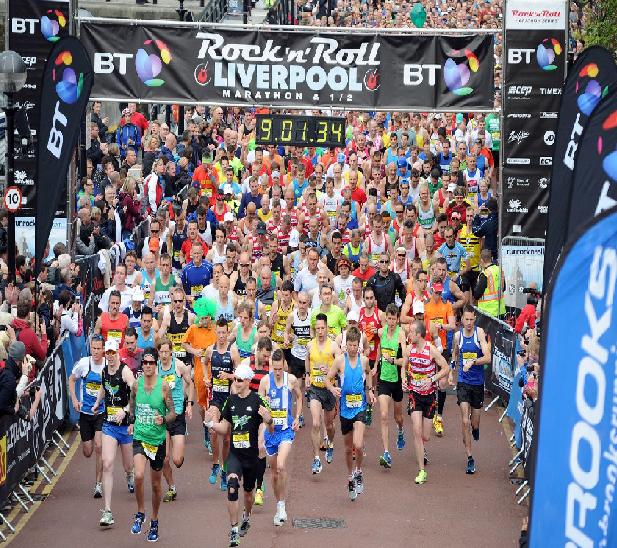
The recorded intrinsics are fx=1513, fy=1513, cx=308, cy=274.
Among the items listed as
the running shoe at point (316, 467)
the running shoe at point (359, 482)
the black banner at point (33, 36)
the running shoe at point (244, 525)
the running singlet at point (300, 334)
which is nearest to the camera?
the running shoe at point (244, 525)

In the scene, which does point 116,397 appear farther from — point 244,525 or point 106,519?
point 244,525

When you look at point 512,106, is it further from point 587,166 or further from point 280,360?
point 587,166

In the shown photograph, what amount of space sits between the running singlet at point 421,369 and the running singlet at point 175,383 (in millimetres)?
→ 3058

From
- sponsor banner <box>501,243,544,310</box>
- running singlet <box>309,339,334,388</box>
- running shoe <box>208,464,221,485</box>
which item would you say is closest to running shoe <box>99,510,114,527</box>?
running shoe <box>208,464,221,485</box>

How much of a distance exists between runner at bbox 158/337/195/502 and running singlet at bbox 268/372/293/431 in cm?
91

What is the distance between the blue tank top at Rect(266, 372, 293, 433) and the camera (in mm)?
15781

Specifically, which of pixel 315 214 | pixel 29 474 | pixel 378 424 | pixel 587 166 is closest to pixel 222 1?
pixel 315 214

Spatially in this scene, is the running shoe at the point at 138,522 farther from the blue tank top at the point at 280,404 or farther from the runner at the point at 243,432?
the blue tank top at the point at 280,404

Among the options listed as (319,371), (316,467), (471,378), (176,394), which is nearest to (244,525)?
(176,394)

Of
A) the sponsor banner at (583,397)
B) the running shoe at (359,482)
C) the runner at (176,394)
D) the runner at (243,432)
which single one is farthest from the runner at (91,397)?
the sponsor banner at (583,397)

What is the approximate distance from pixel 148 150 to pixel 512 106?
1038cm

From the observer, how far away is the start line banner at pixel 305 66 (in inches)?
973

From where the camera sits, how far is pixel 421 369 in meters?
18.1

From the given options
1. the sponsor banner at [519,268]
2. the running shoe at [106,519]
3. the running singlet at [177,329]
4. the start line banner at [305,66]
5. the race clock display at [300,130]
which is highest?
the start line banner at [305,66]
